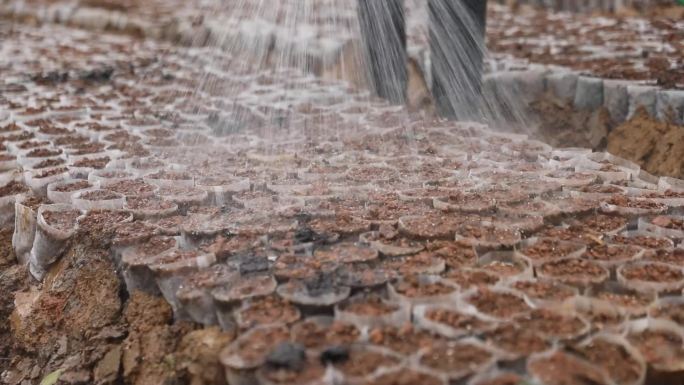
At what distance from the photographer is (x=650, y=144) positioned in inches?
240

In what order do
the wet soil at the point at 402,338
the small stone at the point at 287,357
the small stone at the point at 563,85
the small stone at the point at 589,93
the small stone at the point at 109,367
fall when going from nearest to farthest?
1. the small stone at the point at 287,357
2. the wet soil at the point at 402,338
3. the small stone at the point at 109,367
4. the small stone at the point at 589,93
5. the small stone at the point at 563,85

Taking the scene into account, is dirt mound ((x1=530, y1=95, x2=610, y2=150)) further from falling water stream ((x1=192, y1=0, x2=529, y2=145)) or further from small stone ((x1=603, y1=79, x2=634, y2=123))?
falling water stream ((x1=192, y1=0, x2=529, y2=145))

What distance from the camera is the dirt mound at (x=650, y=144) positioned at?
5809mm

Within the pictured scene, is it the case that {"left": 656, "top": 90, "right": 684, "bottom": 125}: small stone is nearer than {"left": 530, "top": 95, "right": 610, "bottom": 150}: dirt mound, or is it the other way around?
{"left": 656, "top": 90, "right": 684, "bottom": 125}: small stone

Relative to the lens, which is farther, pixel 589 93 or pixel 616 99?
pixel 589 93

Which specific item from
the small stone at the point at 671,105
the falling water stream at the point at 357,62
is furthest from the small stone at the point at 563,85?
the small stone at the point at 671,105

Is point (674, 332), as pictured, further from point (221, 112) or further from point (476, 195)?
point (221, 112)

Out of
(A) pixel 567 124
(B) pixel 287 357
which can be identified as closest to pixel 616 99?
(A) pixel 567 124

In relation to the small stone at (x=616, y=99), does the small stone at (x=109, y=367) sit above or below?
below

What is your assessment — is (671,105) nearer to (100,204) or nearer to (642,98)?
(642,98)

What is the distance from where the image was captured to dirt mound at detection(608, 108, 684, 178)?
5.81m

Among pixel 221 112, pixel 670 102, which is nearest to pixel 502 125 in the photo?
pixel 670 102

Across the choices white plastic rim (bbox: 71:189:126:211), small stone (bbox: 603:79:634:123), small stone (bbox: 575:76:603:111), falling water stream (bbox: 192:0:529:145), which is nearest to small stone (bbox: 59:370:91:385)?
white plastic rim (bbox: 71:189:126:211)

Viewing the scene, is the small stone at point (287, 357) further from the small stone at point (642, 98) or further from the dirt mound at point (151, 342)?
the small stone at point (642, 98)
